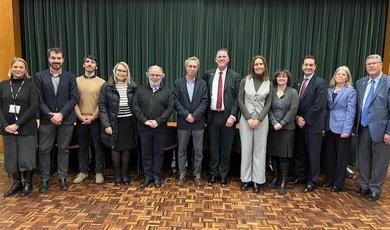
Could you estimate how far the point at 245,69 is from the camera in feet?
16.9

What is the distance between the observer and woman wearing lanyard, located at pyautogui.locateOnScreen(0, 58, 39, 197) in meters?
3.24

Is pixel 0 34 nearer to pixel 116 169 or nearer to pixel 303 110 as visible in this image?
pixel 116 169

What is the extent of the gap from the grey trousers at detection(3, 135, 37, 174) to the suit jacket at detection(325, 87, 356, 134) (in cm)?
310

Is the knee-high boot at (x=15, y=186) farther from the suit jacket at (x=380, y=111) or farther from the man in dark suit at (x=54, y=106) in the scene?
the suit jacket at (x=380, y=111)

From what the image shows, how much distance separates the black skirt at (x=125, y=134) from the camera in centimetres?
368

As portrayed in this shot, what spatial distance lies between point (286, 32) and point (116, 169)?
3.13 meters

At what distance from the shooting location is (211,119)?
12.3 ft

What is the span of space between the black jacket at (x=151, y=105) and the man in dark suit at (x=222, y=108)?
484 mm

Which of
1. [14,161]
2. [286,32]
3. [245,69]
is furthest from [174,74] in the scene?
[14,161]

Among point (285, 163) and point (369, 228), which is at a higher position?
point (285, 163)

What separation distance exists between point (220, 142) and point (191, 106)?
53 centimetres

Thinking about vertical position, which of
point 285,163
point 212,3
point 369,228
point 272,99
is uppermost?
point 212,3

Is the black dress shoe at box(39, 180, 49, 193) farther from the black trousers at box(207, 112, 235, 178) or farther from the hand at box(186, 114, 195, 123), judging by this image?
the black trousers at box(207, 112, 235, 178)

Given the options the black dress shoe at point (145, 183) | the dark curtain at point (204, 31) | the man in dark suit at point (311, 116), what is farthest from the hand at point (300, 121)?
the black dress shoe at point (145, 183)
